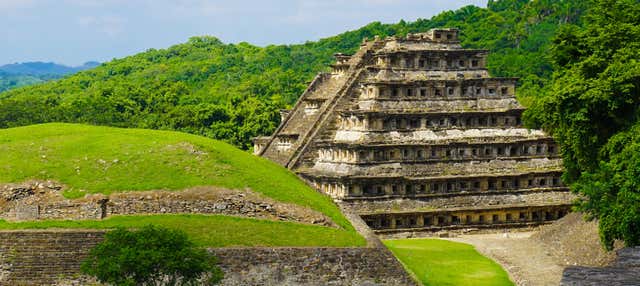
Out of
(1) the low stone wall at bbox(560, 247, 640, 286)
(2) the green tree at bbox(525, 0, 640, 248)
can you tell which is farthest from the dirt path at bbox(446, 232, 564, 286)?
(1) the low stone wall at bbox(560, 247, 640, 286)

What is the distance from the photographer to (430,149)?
49844 mm

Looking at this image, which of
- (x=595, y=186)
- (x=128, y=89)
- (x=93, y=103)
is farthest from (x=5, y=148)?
(x=128, y=89)

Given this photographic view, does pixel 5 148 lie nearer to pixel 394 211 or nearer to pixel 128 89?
pixel 394 211

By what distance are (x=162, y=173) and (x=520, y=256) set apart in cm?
1505

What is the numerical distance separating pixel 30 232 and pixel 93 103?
51.9m

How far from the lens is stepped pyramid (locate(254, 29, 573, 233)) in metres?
48.3

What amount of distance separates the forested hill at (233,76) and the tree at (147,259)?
46624 mm

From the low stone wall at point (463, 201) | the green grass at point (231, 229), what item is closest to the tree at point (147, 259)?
the green grass at point (231, 229)

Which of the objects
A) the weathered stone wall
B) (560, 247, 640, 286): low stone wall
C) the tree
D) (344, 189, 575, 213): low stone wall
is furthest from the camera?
(344, 189, 575, 213): low stone wall

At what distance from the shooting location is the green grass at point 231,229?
3381cm

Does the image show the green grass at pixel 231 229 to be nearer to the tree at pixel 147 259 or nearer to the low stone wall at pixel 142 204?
the low stone wall at pixel 142 204

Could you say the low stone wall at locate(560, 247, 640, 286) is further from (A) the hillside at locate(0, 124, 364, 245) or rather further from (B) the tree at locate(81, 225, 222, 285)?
(A) the hillside at locate(0, 124, 364, 245)

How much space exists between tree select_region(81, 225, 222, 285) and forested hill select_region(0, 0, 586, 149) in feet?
153

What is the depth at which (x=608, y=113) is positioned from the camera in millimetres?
41281
